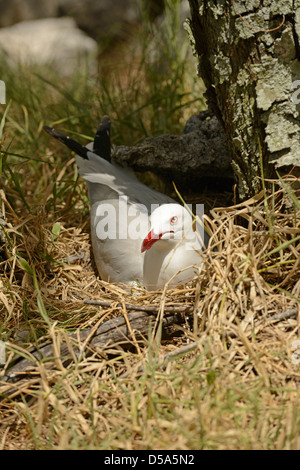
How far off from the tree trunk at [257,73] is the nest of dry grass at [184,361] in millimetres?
175

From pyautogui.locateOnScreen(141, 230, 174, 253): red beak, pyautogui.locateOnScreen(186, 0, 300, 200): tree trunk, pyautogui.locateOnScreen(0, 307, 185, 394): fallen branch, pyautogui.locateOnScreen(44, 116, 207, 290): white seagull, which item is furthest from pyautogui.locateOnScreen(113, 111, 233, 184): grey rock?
pyautogui.locateOnScreen(0, 307, 185, 394): fallen branch

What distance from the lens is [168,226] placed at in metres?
2.34

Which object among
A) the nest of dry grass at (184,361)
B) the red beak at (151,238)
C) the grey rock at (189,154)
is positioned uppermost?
the grey rock at (189,154)

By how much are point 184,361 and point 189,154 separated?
1.42 m

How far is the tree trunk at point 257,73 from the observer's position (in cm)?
203

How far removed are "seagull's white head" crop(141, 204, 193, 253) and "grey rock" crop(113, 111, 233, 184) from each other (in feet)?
1.96

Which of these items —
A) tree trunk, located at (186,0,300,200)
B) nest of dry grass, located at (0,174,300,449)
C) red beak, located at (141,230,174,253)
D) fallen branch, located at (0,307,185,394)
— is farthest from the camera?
red beak, located at (141,230,174,253)

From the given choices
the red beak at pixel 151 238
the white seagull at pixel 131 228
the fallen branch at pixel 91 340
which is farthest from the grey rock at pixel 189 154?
the fallen branch at pixel 91 340

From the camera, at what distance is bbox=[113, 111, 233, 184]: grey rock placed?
2902mm

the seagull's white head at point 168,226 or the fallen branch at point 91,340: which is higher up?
the seagull's white head at point 168,226

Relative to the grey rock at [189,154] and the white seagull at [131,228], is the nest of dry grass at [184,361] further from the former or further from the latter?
the grey rock at [189,154]

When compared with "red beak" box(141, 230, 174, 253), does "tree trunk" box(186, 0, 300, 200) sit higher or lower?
higher

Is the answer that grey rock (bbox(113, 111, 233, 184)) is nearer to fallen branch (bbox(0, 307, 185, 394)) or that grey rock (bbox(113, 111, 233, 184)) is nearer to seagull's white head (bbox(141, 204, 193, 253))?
seagull's white head (bbox(141, 204, 193, 253))

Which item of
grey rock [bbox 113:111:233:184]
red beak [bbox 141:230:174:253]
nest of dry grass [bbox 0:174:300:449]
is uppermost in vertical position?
grey rock [bbox 113:111:233:184]
